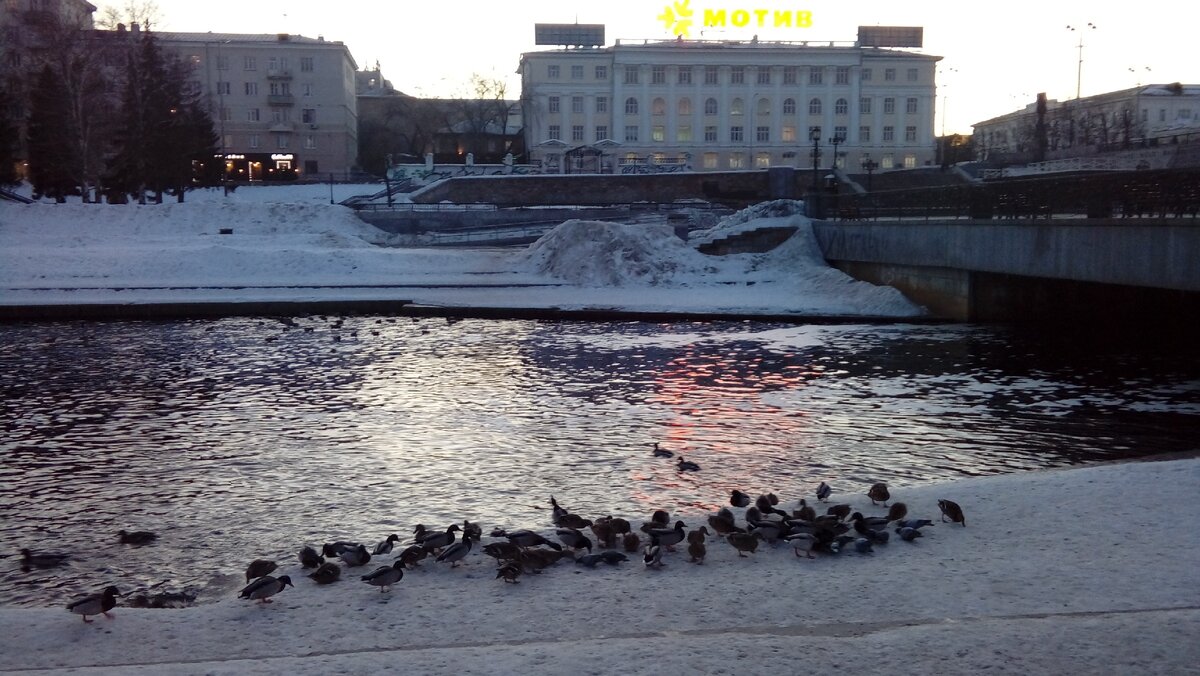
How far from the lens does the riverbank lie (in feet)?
17.0

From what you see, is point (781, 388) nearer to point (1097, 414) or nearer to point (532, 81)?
point (1097, 414)

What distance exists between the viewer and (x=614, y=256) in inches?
1388

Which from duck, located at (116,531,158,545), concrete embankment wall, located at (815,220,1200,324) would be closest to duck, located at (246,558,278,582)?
duck, located at (116,531,158,545)

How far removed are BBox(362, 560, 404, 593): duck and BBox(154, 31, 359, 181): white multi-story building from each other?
85.5 metres

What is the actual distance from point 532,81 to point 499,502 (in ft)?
300

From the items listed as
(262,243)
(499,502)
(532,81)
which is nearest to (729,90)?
(532,81)

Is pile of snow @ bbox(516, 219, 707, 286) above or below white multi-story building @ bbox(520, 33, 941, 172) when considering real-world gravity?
below

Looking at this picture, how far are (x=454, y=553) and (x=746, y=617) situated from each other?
223 cm

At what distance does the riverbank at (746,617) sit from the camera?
5176mm

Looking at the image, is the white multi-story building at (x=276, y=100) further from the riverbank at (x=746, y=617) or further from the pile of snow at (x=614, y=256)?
the riverbank at (x=746, y=617)

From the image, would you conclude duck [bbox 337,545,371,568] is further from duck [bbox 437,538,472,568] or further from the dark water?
the dark water

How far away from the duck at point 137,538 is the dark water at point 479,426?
0.09 metres

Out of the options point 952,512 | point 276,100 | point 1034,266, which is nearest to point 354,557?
point 952,512

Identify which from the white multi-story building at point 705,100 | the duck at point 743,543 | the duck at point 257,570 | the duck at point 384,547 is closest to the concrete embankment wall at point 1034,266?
the duck at point 743,543
